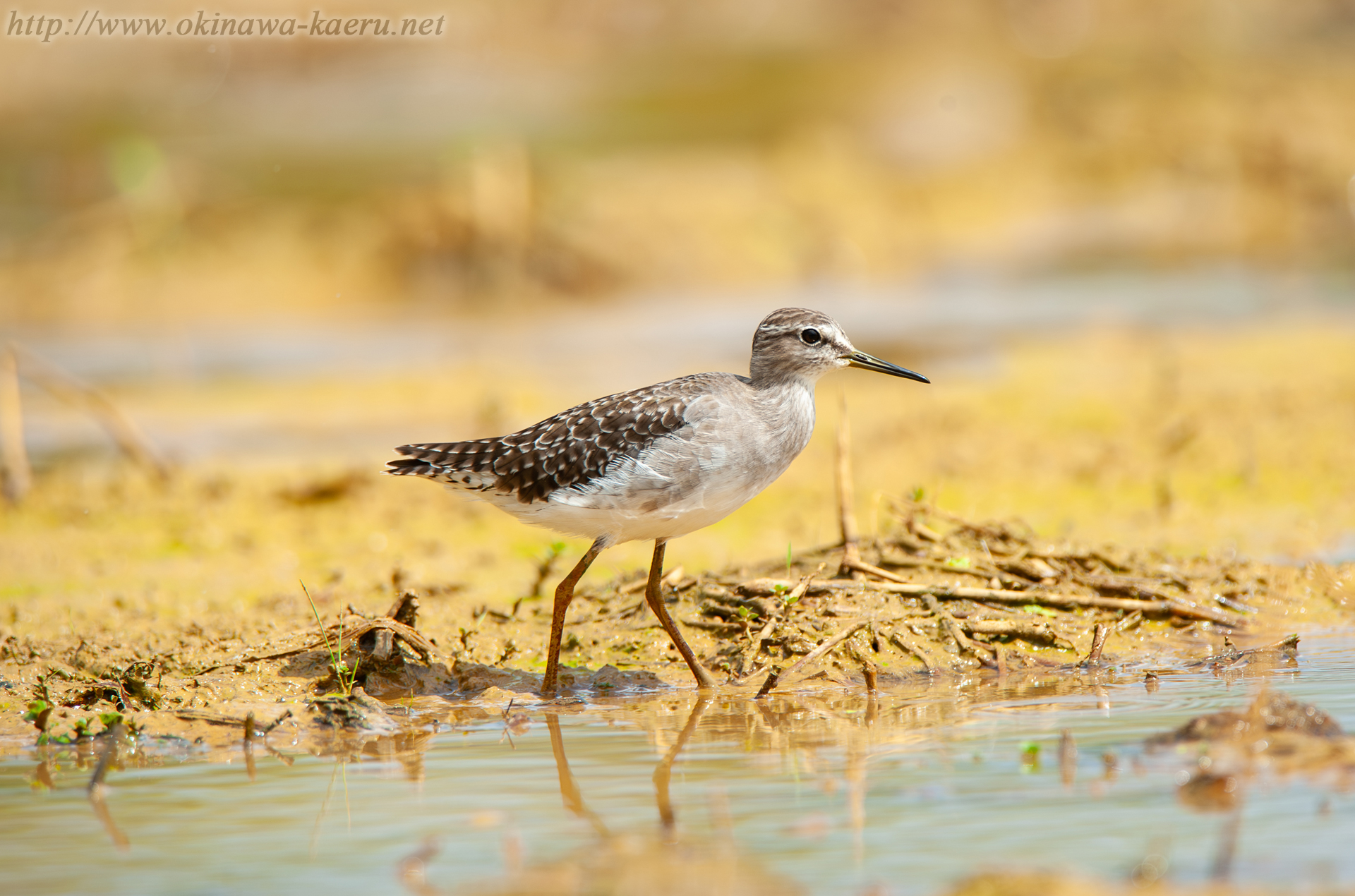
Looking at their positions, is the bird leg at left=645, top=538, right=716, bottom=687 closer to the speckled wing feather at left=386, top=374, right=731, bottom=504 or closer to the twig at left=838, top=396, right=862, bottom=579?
the speckled wing feather at left=386, top=374, right=731, bottom=504

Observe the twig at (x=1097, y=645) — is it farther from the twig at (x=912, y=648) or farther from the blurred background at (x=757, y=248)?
the blurred background at (x=757, y=248)

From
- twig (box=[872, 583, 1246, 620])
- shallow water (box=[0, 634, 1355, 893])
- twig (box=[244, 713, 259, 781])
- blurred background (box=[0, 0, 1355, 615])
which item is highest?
blurred background (box=[0, 0, 1355, 615])

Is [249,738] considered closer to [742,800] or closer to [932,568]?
[742,800]

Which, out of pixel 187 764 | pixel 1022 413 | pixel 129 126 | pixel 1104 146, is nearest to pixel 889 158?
pixel 1104 146

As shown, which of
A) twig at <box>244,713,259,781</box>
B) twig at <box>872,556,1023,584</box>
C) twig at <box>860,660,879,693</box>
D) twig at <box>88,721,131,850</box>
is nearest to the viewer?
twig at <box>88,721,131,850</box>

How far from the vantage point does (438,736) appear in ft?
21.8

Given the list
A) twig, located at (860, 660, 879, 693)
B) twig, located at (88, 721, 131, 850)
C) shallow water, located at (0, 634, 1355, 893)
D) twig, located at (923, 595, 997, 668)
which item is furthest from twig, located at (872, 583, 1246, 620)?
twig, located at (88, 721, 131, 850)

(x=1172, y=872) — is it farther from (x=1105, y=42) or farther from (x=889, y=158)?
(x=1105, y=42)

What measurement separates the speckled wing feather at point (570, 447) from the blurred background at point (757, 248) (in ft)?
8.49

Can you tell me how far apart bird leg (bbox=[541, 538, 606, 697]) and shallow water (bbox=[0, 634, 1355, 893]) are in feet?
0.82

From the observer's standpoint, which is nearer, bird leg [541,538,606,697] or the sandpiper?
the sandpiper

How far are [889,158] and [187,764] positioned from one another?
24341 mm

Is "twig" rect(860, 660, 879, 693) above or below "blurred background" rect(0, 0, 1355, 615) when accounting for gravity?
below

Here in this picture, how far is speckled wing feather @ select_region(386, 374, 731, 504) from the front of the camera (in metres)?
7.24
